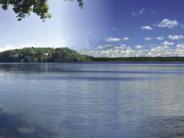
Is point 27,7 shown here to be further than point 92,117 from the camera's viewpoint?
No

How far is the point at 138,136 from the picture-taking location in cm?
3094

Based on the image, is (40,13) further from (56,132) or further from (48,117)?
(48,117)

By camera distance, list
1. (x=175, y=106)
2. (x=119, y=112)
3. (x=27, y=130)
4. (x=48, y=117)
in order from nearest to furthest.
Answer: (x=27, y=130) < (x=48, y=117) < (x=119, y=112) < (x=175, y=106)

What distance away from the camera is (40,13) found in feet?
105

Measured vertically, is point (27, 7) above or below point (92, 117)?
above

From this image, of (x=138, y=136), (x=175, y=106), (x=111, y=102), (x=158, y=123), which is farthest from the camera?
(x=111, y=102)

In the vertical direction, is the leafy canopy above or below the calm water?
above

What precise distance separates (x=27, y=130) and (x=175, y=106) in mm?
20028

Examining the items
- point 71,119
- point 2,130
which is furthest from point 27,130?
point 71,119

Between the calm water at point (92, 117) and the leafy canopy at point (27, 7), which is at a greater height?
the leafy canopy at point (27, 7)

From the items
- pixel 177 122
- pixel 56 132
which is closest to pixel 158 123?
pixel 177 122

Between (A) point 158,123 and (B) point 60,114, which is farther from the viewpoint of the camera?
(B) point 60,114

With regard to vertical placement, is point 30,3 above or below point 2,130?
above

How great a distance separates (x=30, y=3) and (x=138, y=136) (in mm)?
11850
